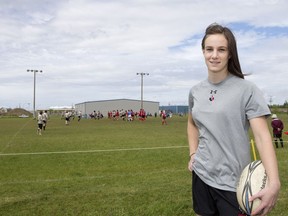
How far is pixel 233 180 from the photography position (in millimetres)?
2564

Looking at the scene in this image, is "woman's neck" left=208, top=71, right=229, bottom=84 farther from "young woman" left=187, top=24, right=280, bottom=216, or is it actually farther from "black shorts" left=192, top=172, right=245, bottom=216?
"black shorts" left=192, top=172, right=245, bottom=216

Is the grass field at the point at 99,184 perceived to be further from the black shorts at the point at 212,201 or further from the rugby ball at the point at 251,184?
the rugby ball at the point at 251,184

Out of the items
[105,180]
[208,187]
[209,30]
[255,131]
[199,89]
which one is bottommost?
[105,180]

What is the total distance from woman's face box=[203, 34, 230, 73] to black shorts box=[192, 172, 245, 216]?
0.81 metres

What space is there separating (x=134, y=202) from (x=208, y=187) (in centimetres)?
432

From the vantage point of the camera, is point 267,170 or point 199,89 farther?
point 199,89

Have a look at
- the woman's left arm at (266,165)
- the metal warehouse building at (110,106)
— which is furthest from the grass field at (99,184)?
the metal warehouse building at (110,106)

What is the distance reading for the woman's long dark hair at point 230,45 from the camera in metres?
2.53

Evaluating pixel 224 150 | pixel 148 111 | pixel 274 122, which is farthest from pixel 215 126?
pixel 148 111

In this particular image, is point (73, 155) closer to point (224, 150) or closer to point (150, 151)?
point (150, 151)

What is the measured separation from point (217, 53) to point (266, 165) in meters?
0.79

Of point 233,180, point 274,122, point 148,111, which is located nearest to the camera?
point 233,180

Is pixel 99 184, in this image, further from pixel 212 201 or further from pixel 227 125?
pixel 227 125

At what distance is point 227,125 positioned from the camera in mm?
2537
